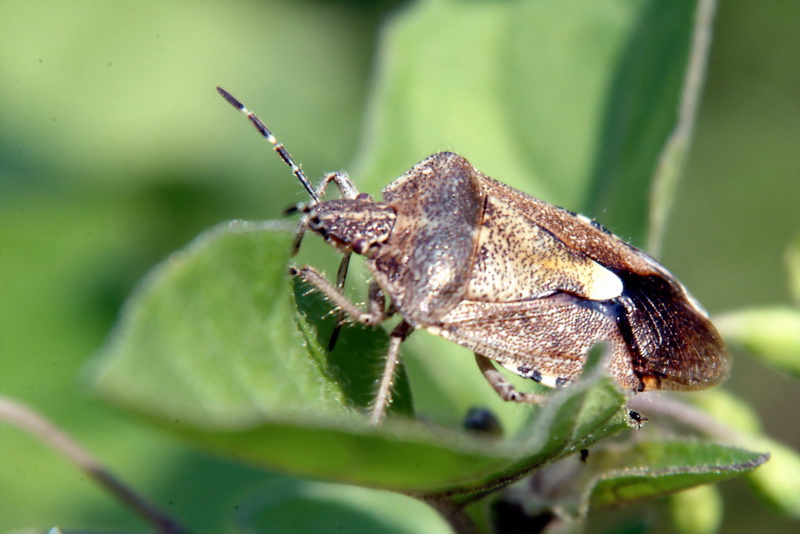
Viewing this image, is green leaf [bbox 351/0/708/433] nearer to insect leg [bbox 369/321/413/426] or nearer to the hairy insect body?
the hairy insect body

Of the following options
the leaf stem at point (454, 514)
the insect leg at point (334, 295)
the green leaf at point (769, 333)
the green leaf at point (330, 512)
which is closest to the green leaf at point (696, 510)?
the green leaf at point (769, 333)

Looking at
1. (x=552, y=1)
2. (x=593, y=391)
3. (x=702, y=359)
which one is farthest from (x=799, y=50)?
(x=593, y=391)

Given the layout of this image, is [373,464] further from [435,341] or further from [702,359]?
[435,341]

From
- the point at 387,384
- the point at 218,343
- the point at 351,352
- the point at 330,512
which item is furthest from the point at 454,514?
the point at 218,343

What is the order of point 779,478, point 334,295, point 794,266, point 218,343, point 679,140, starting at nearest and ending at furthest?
point 218,343 → point 334,295 → point 779,478 → point 679,140 → point 794,266

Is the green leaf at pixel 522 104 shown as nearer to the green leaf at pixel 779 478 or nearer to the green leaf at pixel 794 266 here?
the green leaf at pixel 794 266

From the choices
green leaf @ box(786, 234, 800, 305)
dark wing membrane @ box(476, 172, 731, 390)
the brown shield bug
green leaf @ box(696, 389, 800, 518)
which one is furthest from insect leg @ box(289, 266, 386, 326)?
green leaf @ box(786, 234, 800, 305)

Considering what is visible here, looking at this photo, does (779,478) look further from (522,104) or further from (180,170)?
(180,170)
